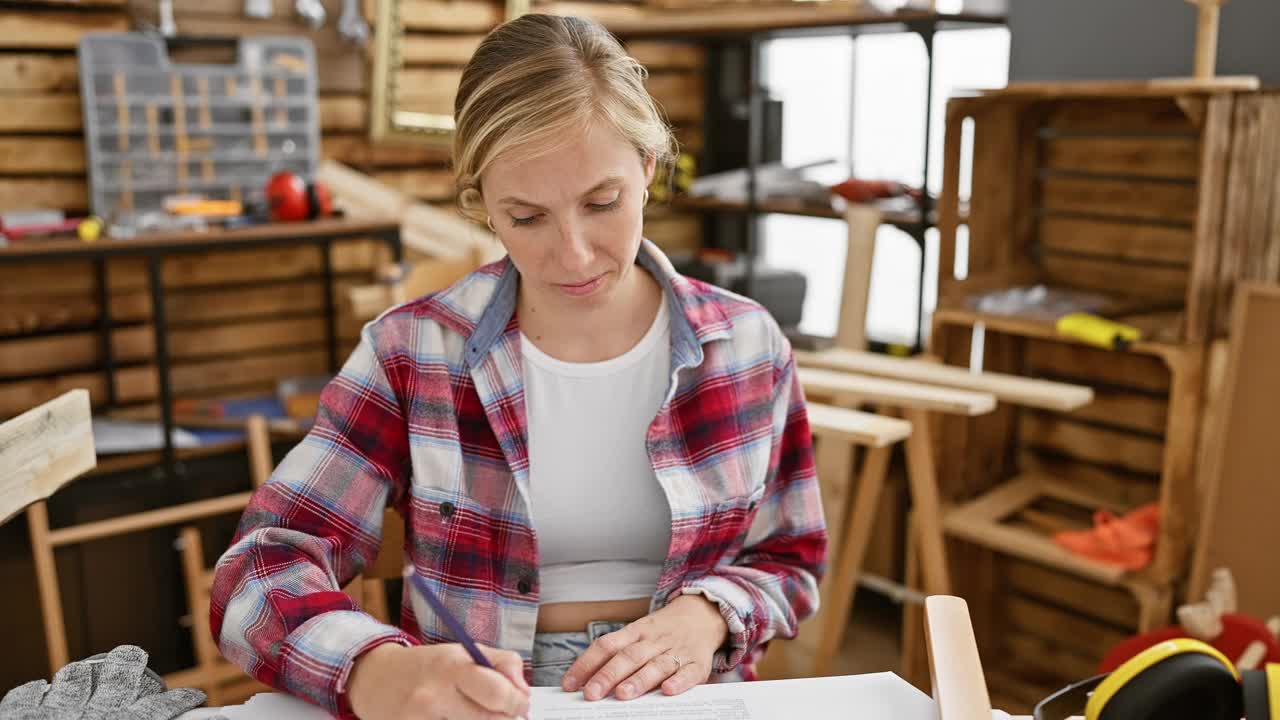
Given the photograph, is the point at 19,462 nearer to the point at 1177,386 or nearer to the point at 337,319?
the point at 1177,386

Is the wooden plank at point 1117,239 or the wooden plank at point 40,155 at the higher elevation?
the wooden plank at point 40,155

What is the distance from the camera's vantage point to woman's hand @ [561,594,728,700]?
1.04 m

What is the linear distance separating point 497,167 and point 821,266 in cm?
279

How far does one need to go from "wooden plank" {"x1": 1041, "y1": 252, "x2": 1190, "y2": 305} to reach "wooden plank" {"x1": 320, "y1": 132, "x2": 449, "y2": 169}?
1.77 m

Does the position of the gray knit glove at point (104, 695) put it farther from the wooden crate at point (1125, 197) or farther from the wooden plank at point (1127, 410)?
the wooden plank at point (1127, 410)

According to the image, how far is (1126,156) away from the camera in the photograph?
102 inches

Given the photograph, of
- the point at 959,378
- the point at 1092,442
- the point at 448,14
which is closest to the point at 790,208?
the point at 1092,442

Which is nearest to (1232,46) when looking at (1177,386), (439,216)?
(1177,386)

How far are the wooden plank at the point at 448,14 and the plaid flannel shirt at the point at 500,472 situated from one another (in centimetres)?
238

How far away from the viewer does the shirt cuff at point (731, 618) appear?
1.20 meters

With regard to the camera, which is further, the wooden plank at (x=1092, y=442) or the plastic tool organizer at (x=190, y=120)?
the plastic tool organizer at (x=190, y=120)

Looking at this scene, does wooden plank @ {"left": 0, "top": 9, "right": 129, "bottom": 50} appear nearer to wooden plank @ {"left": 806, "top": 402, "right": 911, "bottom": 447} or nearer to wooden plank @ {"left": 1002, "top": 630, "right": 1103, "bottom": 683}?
wooden plank @ {"left": 806, "top": 402, "right": 911, "bottom": 447}

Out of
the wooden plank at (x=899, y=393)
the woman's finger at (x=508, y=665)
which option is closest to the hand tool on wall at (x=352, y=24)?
the wooden plank at (x=899, y=393)

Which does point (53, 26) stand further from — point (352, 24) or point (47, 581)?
point (47, 581)
